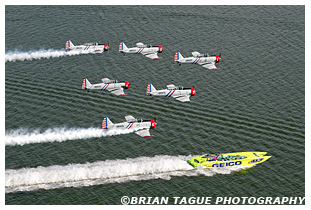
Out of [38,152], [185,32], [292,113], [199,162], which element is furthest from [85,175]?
[185,32]

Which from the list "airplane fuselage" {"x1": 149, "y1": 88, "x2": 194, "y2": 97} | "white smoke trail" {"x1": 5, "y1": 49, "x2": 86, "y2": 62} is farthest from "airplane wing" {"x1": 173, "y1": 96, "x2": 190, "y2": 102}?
"white smoke trail" {"x1": 5, "y1": 49, "x2": 86, "y2": 62}

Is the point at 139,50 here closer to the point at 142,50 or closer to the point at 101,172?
the point at 142,50

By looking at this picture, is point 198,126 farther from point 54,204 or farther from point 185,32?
point 185,32

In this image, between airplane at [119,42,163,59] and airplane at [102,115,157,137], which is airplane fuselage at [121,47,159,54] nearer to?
airplane at [119,42,163,59]

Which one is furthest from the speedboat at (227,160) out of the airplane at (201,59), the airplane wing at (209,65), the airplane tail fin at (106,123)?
the airplane at (201,59)

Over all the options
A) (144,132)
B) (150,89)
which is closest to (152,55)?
(150,89)

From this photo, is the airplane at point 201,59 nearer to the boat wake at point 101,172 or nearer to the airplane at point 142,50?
the airplane at point 142,50
